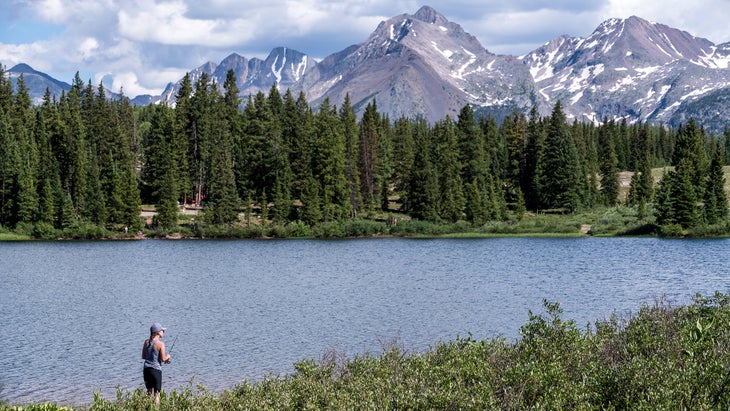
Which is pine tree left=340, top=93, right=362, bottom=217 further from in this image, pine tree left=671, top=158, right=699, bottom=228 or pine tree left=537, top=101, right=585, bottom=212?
pine tree left=671, top=158, right=699, bottom=228

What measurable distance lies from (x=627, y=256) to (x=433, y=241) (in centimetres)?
3018

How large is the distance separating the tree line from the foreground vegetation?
76949 millimetres

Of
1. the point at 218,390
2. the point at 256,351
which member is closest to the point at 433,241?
the point at 256,351

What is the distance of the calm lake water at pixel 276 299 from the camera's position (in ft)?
94.6

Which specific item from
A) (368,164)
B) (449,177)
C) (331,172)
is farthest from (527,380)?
(368,164)

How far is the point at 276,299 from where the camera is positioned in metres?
45.0

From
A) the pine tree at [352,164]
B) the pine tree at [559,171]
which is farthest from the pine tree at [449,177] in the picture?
the pine tree at [559,171]

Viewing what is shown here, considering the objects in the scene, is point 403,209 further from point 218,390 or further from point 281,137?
point 218,390

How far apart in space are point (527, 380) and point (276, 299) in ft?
98.0

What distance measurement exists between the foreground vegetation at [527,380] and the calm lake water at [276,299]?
145 inches

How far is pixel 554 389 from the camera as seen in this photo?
52.2 feet

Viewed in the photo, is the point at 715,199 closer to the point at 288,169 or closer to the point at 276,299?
the point at 288,169

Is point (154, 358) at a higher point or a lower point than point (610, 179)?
lower

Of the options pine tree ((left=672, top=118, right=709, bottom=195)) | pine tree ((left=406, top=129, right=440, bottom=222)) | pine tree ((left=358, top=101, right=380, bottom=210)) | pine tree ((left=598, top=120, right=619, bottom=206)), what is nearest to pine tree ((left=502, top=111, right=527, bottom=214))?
pine tree ((left=598, top=120, right=619, bottom=206))
